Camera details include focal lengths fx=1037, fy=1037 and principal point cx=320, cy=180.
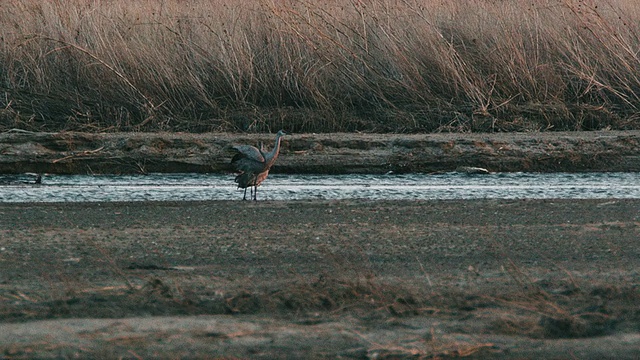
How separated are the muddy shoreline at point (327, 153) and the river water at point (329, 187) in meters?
0.20

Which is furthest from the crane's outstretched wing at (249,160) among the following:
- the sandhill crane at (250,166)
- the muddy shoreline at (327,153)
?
the muddy shoreline at (327,153)

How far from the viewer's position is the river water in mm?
7754

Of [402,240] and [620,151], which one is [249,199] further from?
[620,151]

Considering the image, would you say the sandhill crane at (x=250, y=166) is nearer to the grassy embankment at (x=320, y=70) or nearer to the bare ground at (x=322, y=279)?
the bare ground at (x=322, y=279)

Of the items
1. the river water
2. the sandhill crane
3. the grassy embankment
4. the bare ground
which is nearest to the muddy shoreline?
the river water

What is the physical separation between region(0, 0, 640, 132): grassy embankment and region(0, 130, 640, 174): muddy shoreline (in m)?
0.88

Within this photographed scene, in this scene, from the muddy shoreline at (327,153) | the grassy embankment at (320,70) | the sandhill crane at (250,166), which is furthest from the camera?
the grassy embankment at (320,70)

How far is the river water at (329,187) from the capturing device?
7.75m

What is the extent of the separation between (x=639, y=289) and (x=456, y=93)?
6.52 metres

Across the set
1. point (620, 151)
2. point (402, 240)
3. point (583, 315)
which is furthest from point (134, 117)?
point (583, 315)

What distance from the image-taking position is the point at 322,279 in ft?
15.4

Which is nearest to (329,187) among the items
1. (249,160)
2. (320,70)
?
(249,160)

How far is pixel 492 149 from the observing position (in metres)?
9.55

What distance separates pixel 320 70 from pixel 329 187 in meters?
3.10
